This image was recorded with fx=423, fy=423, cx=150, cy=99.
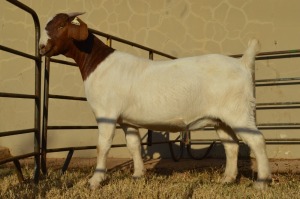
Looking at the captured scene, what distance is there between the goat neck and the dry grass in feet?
3.60

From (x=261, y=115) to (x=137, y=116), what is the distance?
122 inches

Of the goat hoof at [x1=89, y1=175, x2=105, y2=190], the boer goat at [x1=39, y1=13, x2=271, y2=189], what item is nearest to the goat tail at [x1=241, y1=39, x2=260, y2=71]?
the boer goat at [x1=39, y1=13, x2=271, y2=189]

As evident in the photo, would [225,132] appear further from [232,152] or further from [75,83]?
[75,83]

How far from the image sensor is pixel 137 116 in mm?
4094

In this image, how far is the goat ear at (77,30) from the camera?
13.7 feet

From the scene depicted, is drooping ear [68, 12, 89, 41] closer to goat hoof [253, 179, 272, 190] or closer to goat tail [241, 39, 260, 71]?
goat tail [241, 39, 260, 71]

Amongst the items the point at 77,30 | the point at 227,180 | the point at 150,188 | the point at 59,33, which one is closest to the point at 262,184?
the point at 227,180

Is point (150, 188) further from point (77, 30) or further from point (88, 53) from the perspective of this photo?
point (77, 30)

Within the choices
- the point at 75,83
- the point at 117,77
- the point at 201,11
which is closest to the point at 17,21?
the point at 75,83

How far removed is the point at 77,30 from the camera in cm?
420

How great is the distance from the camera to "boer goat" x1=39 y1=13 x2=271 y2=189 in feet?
12.8

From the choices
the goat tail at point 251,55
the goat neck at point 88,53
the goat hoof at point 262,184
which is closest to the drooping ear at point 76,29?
the goat neck at point 88,53

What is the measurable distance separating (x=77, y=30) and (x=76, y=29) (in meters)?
0.02

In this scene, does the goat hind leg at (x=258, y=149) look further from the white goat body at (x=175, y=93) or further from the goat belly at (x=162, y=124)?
the goat belly at (x=162, y=124)
